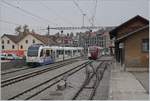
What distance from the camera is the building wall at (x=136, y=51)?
3206 cm

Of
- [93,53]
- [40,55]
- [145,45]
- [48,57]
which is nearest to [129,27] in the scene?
[48,57]

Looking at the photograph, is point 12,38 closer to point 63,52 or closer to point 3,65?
point 63,52

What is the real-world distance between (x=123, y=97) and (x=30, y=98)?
13.2 feet

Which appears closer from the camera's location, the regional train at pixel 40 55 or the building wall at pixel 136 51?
the building wall at pixel 136 51

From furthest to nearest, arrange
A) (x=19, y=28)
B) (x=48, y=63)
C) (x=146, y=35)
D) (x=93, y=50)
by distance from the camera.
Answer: (x=19, y=28), (x=93, y=50), (x=48, y=63), (x=146, y=35)

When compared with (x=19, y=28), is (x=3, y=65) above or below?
below

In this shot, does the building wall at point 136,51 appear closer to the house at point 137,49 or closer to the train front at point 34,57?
the house at point 137,49

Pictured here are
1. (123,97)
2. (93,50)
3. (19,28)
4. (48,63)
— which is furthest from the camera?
(19,28)

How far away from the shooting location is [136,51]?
32.5 metres

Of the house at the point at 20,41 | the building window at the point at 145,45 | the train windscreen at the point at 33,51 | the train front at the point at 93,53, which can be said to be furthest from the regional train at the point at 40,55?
the house at the point at 20,41

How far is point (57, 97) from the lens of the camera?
1723cm

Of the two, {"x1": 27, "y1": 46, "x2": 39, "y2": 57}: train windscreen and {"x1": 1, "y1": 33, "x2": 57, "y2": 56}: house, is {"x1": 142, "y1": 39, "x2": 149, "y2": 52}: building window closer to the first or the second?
{"x1": 27, "y1": 46, "x2": 39, "y2": 57}: train windscreen

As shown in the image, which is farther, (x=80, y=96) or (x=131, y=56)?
(x=131, y=56)

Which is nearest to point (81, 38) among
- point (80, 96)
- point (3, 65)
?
point (3, 65)
